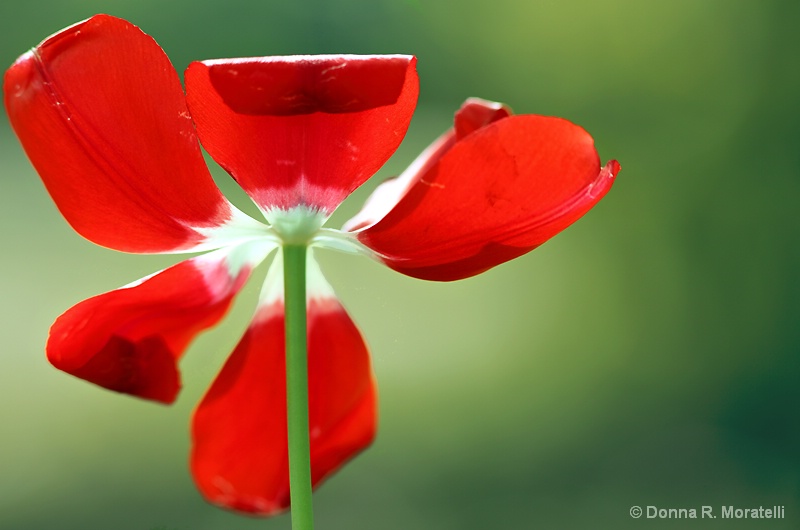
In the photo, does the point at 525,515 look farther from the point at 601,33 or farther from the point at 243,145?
the point at 243,145

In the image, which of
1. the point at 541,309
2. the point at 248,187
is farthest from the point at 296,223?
the point at 541,309

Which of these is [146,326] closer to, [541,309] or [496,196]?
[496,196]

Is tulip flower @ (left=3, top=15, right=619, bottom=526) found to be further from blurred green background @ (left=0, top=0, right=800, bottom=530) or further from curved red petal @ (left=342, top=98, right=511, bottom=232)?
blurred green background @ (left=0, top=0, right=800, bottom=530)

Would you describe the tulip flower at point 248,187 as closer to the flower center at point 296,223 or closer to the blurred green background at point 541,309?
the flower center at point 296,223

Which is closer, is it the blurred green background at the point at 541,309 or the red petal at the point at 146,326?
the red petal at the point at 146,326

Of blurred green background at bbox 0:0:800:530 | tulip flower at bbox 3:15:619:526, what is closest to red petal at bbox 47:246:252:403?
tulip flower at bbox 3:15:619:526

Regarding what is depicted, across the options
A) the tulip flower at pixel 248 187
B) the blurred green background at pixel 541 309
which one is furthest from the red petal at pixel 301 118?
the blurred green background at pixel 541 309
